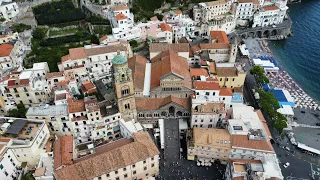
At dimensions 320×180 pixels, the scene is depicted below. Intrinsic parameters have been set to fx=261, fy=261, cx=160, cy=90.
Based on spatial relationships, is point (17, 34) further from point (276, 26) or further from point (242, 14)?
point (276, 26)

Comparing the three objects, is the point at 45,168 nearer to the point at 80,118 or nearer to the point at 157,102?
the point at 80,118

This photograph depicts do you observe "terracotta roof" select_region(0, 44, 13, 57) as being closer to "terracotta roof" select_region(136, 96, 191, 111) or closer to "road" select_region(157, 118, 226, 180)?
"terracotta roof" select_region(136, 96, 191, 111)

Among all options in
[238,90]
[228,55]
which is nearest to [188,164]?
[238,90]

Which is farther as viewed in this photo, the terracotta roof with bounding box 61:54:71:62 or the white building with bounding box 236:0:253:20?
the white building with bounding box 236:0:253:20

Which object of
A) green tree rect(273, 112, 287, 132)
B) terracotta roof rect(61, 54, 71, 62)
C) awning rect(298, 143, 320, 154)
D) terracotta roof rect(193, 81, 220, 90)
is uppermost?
terracotta roof rect(61, 54, 71, 62)

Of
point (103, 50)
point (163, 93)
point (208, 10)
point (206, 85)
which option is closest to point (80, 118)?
point (163, 93)

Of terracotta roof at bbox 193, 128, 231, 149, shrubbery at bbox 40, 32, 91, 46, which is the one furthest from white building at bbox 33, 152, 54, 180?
shrubbery at bbox 40, 32, 91, 46
